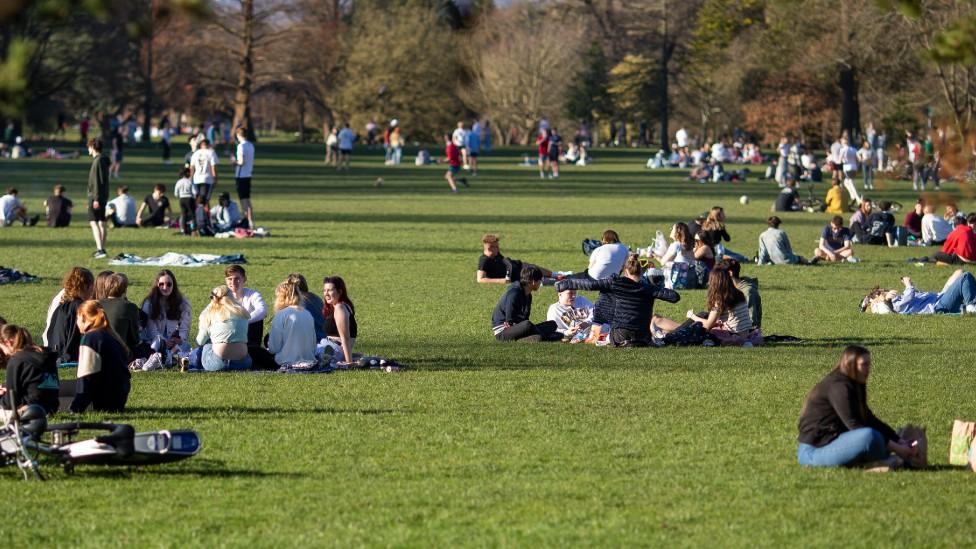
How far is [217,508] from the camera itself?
8812 mm

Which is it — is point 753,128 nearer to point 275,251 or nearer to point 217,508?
point 275,251

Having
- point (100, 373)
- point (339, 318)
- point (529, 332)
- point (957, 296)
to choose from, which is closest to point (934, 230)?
point (957, 296)

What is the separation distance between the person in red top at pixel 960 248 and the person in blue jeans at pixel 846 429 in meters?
16.2

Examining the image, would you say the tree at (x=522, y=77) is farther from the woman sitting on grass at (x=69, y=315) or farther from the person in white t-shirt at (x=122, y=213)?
the woman sitting on grass at (x=69, y=315)

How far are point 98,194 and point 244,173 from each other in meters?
6.04

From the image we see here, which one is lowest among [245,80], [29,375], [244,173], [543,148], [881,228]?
[881,228]

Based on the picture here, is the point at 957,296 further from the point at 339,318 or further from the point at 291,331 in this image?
the point at 291,331

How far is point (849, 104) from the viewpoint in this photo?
242 ft

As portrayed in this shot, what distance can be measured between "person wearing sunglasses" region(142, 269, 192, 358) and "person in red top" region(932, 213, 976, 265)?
48.5 ft

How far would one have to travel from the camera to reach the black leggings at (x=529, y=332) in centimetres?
1691

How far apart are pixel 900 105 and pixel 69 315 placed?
2290 inches

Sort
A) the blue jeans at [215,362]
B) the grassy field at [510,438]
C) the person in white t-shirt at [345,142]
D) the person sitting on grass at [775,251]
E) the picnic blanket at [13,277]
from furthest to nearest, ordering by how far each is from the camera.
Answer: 1. the person in white t-shirt at [345,142]
2. the person sitting on grass at [775,251]
3. the picnic blanket at [13,277]
4. the blue jeans at [215,362]
5. the grassy field at [510,438]

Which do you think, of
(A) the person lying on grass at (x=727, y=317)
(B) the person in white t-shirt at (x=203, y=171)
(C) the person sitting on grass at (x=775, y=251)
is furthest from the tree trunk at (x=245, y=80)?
(A) the person lying on grass at (x=727, y=317)

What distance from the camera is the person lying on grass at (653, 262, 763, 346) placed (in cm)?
1653
